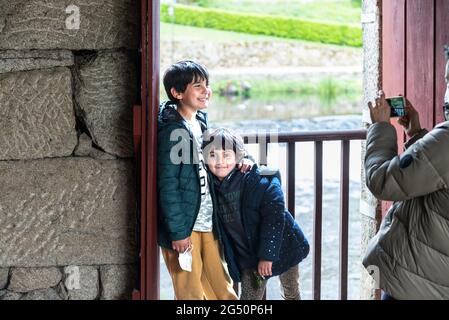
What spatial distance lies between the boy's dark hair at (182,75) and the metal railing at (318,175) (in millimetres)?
659

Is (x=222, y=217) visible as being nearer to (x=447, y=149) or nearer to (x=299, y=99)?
(x=447, y=149)

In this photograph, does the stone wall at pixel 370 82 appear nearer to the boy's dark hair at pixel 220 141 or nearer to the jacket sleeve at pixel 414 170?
the boy's dark hair at pixel 220 141

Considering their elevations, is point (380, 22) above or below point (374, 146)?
above

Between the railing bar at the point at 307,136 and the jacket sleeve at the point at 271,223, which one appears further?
the railing bar at the point at 307,136

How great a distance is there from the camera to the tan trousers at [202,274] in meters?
3.51

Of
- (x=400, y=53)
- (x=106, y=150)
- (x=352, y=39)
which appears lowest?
(x=106, y=150)

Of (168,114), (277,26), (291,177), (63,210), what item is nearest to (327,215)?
(291,177)

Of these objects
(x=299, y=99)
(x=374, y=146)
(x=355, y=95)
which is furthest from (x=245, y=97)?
(x=374, y=146)

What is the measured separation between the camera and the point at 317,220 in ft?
14.0

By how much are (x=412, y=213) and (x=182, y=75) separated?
4.33 ft

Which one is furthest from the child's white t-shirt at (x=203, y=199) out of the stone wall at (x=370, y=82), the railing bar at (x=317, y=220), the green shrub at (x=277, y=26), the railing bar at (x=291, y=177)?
the green shrub at (x=277, y=26)

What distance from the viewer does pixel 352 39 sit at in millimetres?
24062

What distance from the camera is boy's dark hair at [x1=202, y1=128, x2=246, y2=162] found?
3549 mm

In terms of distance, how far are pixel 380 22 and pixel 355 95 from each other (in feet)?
62.3
